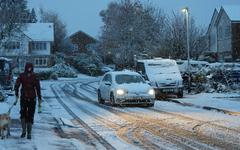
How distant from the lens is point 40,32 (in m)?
102

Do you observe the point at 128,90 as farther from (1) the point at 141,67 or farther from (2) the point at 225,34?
(2) the point at 225,34

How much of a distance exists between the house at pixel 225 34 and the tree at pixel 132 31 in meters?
7.57

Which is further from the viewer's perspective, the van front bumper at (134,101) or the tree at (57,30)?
the tree at (57,30)

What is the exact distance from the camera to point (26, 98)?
44.7ft

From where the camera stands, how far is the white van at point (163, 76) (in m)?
31.4

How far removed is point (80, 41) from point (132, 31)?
166 ft

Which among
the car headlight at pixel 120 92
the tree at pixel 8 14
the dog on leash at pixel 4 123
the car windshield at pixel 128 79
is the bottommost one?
the dog on leash at pixel 4 123

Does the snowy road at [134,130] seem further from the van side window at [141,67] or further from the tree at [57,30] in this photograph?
the tree at [57,30]

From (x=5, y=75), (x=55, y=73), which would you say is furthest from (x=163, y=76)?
(x=55, y=73)

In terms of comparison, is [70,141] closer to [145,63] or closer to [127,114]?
[127,114]

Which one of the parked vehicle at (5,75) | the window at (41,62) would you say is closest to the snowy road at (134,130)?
the parked vehicle at (5,75)

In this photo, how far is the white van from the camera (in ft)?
103

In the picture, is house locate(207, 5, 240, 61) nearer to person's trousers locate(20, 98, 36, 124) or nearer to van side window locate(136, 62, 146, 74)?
van side window locate(136, 62, 146, 74)

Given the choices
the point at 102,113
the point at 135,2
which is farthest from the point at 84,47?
the point at 102,113
